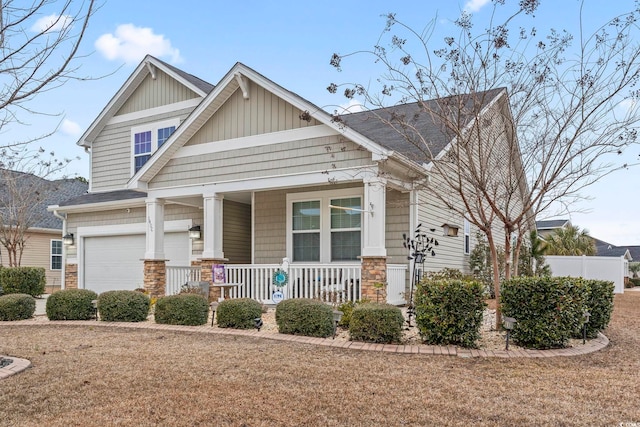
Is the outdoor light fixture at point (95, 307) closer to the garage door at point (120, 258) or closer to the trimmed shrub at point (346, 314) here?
the trimmed shrub at point (346, 314)

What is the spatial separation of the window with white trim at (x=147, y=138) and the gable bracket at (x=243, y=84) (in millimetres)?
4861

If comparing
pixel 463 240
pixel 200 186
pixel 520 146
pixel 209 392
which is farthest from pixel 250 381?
pixel 463 240

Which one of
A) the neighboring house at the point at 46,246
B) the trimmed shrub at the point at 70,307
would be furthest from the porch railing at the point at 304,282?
the neighboring house at the point at 46,246

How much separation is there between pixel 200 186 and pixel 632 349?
9.34 metres

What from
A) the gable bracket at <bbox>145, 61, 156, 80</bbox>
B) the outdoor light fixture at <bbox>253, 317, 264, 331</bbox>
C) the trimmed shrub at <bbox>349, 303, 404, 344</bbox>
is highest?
the gable bracket at <bbox>145, 61, 156, 80</bbox>

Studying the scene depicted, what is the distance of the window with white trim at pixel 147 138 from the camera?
629 inches

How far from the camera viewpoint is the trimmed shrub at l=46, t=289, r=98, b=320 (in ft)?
32.1

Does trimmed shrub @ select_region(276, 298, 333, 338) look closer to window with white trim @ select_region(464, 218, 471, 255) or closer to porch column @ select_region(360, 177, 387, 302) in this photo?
porch column @ select_region(360, 177, 387, 302)

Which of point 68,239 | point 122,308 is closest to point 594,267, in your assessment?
point 122,308

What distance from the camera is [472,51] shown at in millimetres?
8281

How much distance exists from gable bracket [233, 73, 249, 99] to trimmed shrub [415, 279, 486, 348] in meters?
6.75

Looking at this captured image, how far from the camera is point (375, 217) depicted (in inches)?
396

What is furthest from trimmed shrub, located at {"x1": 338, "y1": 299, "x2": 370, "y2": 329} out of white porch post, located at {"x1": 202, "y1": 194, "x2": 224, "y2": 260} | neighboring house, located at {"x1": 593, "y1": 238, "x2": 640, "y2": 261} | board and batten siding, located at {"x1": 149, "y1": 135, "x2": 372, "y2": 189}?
neighboring house, located at {"x1": 593, "y1": 238, "x2": 640, "y2": 261}

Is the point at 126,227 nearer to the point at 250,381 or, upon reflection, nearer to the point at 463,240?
the point at 463,240
